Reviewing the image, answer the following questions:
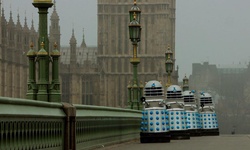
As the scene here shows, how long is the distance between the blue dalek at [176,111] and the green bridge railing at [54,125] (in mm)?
8457

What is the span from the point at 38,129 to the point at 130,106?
2530cm

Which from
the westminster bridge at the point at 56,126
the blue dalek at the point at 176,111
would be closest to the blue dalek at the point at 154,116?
the westminster bridge at the point at 56,126

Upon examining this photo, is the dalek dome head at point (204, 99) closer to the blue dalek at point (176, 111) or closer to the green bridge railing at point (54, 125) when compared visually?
the blue dalek at point (176, 111)

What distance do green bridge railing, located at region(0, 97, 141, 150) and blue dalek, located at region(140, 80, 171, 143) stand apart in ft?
8.50

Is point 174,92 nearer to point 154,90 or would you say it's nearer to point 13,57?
point 154,90

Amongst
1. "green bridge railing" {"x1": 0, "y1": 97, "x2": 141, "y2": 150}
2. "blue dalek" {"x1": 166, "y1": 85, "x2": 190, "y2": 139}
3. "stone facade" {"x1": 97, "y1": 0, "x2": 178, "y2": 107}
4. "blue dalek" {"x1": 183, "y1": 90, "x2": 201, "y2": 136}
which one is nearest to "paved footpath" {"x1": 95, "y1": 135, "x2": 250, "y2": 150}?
"green bridge railing" {"x1": 0, "y1": 97, "x2": 141, "y2": 150}

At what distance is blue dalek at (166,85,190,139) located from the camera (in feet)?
117

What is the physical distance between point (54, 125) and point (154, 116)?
1387cm

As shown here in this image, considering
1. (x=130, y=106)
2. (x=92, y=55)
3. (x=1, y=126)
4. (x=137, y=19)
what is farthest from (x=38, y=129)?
(x=92, y=55)

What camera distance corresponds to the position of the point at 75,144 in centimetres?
1848

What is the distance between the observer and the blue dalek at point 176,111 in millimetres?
35812

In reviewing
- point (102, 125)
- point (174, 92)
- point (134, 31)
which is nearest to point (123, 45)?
point (134, 31)

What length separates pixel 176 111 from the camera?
118 feet

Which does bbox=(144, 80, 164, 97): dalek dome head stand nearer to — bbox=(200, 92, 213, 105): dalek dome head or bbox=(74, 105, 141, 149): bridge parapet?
bbox=(74, 105, 141, 149): bridge parapet
